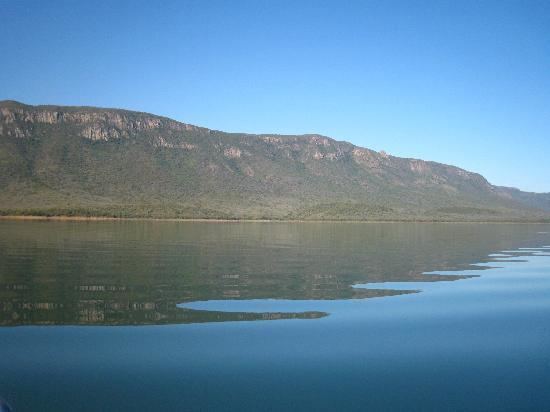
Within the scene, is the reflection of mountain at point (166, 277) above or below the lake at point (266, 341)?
above

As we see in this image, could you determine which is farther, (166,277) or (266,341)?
(166,277)

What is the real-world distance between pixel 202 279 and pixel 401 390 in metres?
17.3

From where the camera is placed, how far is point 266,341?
16.1 meters

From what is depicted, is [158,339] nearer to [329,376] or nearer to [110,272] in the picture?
[329,376]

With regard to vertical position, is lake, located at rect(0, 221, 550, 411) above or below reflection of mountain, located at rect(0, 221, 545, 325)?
below

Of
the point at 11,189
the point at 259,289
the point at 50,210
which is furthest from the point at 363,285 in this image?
the point at 11,189

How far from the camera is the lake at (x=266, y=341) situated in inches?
472

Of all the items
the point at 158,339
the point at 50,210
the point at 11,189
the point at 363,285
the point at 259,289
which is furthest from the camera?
the point at 11,189

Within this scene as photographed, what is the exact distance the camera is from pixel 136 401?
1145cm

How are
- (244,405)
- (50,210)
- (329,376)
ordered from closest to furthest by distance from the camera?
(244,405) < (329,376) < (50,210)

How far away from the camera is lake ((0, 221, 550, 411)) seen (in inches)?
472

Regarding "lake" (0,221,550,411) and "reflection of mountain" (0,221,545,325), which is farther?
"reflection of mountain" (0,221,545,325)

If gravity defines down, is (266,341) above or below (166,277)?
below

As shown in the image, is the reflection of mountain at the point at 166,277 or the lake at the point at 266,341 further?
the reflection of mountain at the point at 166,277
